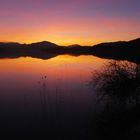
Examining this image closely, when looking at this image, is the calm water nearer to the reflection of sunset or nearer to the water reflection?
the water reflection

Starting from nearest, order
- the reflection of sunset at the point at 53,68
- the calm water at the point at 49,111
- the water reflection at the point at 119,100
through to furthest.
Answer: the water reflection at the point at 119,100
the calm water at the point at 49,111
the reflection of sunset at the point at 53,68

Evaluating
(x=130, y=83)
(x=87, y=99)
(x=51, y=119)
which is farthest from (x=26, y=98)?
(x=130, y=83)

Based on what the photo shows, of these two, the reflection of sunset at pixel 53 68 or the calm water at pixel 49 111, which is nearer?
the calm water at pixel 49 111

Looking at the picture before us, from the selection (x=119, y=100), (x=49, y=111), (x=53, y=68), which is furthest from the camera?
(x=53, y=68)

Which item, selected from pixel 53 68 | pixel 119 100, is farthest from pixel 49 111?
pixel 53 68

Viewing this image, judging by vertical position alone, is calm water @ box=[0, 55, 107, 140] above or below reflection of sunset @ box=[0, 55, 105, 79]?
below

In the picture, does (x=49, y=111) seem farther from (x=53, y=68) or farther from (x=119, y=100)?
(x=53, y=68)

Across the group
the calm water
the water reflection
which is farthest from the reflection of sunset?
the water reflection

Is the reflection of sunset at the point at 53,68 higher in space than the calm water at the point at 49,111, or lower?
higher

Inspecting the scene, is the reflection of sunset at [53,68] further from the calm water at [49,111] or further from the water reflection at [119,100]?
the water reflection at [119,100]

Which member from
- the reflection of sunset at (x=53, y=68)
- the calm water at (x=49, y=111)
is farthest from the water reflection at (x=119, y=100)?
the reflection of sunset at (x=53, y=68)

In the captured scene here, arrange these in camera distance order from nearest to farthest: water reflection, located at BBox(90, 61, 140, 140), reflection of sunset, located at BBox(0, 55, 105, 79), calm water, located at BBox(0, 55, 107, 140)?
water reflection, located at BBox(90, 61, 140, 140) → calm water, located at BBox(0, 55, 107, 140) → reflection of sunset, located at BBox(0, 55, 105, 79)

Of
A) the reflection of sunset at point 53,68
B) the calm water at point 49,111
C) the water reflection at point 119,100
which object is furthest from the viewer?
the reflection of sunset at point 53,68

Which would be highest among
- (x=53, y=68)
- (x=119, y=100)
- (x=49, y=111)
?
(x=119, y=100)
